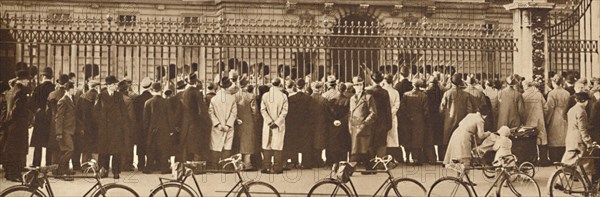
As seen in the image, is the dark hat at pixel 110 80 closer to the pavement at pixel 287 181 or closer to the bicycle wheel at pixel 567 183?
the pavement at pixel 287 181

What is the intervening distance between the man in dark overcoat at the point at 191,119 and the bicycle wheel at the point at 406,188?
5083 mm

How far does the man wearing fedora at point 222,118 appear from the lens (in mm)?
15477

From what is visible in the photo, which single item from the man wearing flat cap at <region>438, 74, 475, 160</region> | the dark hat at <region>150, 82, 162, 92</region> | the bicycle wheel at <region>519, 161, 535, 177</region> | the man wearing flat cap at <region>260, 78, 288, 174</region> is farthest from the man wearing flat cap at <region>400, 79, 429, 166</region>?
the dark hat at <region>150, 82, 162, 92</region>

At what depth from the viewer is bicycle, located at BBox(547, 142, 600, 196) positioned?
12820mm

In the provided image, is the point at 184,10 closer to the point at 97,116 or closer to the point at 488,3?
→ the point at 488,3

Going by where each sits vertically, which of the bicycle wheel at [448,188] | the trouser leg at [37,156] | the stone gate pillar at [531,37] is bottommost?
the bicycle wheel at [448,188]

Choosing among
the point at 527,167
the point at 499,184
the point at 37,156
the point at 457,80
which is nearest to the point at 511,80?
the point at 457,80

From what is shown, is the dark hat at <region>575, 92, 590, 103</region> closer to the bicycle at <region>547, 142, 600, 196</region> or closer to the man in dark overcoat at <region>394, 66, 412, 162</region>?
the bicycle at <region>547, 142, 600, 196</region>

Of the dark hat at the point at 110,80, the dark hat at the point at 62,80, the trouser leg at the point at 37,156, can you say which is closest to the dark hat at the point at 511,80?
the dark hat at the point at 110,80

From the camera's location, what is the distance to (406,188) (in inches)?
462

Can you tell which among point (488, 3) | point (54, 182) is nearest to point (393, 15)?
point (488, 3)

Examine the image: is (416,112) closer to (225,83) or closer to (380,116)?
(380,116)

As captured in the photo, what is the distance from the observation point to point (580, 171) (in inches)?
531

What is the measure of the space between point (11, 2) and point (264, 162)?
17.1 metres
